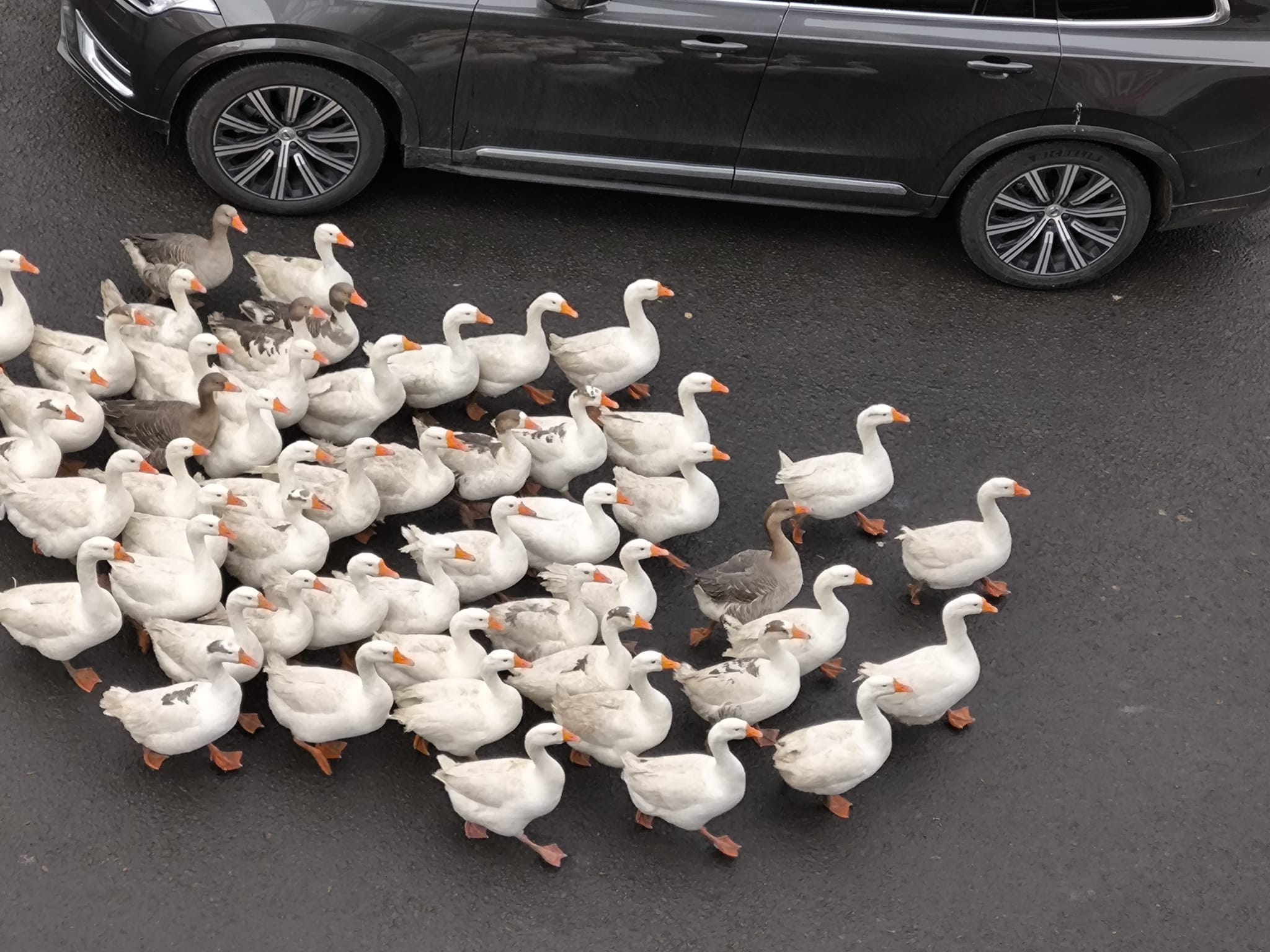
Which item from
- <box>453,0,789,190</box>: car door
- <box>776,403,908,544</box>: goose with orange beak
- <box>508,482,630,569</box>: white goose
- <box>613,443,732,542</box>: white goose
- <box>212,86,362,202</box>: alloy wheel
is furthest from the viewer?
<box>212,86,362,202</box>: alloy wheel

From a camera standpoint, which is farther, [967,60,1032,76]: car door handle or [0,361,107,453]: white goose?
[967,60,1032,76]: car door handle

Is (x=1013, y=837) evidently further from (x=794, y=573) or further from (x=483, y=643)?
(x=483, y=643)

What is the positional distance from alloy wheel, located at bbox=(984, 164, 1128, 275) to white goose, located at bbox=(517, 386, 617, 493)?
2807 mm

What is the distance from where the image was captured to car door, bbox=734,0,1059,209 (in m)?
7.77

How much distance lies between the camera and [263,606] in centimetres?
624

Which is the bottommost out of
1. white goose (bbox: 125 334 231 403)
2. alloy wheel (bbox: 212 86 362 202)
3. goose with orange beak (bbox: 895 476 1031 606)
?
white goose (bbox: 125 334 231 403)

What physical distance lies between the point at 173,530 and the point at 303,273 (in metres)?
1.86

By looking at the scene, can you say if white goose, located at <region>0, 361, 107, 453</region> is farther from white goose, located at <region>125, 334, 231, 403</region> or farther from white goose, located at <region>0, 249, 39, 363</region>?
white goose, located at <region>125, 334, 231, 403</region>

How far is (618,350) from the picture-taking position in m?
7.68

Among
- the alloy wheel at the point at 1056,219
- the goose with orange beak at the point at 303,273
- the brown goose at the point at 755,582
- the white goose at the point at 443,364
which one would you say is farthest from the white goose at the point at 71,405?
the alloy wheel at the point at 1056,219

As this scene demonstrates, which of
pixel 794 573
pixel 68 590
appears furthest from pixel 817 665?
pixel 68 590

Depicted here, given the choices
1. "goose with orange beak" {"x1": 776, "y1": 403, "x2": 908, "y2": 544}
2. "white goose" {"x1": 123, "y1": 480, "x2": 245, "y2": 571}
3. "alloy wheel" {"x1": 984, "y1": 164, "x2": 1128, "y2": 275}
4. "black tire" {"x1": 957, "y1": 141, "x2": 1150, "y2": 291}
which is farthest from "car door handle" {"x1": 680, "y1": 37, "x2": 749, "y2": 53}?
"white goose" {"x1": 123, "y1": 480, "x2": 245, "y2": 571}

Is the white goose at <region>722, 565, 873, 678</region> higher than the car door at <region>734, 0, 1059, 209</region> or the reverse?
the reverse

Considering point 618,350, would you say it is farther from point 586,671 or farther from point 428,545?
point 586,671
